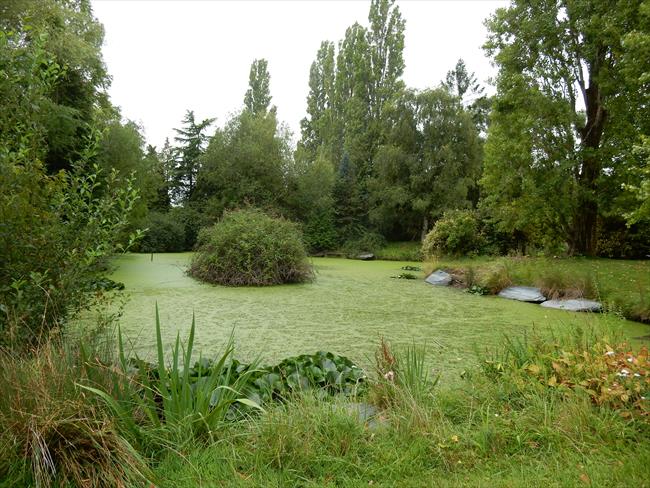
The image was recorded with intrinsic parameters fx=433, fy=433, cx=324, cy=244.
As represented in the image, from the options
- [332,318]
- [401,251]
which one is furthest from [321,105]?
[332,318]

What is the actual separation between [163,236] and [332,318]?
1428 cm

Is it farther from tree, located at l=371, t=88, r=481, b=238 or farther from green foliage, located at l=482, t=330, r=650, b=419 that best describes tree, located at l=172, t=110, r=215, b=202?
green foliage, located at l=482, t=330, r=650, b=419

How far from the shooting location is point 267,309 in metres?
6.02

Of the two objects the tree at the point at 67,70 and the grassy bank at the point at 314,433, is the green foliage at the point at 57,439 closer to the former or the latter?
the grassy bank at the point at 314,433

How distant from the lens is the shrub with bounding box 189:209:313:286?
8.66 meters

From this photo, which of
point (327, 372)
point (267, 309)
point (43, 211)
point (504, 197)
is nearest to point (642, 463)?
point (327, 372)

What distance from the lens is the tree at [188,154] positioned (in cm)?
2323

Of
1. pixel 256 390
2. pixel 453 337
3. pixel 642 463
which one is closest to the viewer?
pixel 642 463

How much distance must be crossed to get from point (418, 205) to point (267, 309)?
45.5 feet

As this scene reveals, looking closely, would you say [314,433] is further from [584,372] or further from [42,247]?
[42,247]

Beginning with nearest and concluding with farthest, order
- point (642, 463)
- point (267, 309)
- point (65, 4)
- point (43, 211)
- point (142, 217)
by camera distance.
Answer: point (642, 463) < point (43, 211) < point (267, 309) < point (65, 4) < point (142, 217)

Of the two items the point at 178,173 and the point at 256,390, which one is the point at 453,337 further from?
the point at 178,173

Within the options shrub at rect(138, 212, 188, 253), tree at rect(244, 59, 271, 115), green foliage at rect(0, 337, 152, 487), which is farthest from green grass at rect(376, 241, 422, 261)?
green foliage at rect(0, 337, 152, 487)

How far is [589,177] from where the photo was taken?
1055 cm
